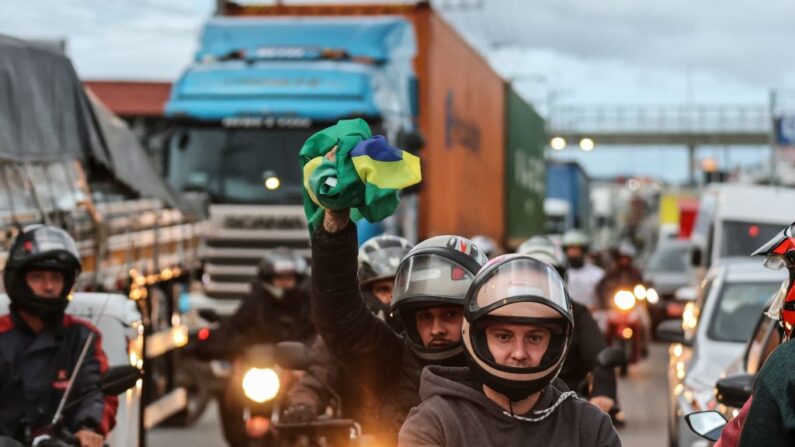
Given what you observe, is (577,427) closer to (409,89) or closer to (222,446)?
(222,446)

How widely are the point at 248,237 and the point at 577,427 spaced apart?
1252 centimetres

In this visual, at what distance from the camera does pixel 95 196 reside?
1244cm

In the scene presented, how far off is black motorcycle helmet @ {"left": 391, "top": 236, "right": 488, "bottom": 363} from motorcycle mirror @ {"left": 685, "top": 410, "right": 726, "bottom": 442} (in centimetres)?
95

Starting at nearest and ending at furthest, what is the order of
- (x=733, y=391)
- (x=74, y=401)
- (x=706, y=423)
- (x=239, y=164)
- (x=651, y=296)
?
(x=706, y=423)
(x=733, y=391)
(x=74, y=401)
(x=239, y=164)
(x=651, y=296)

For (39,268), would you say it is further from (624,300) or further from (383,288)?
(624,300)

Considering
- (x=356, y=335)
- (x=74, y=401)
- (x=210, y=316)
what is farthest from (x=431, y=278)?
(x=210, y=316)

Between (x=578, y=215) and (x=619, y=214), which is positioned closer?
(x=578, y=215)

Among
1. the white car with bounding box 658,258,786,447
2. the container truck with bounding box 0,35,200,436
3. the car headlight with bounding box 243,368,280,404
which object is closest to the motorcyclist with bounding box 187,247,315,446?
the container truck with bounding box 0,35,200,436

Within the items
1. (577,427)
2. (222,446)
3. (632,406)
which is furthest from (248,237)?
(577,427)

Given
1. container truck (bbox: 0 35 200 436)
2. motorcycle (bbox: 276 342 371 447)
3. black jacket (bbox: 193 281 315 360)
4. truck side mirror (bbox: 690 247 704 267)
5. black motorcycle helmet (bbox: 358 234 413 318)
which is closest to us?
motorcycle (bbox: 276 342 371 447)

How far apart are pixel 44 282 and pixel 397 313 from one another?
8.26 feet

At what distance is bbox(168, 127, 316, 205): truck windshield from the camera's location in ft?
53.6

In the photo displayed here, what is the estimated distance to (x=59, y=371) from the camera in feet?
24.0

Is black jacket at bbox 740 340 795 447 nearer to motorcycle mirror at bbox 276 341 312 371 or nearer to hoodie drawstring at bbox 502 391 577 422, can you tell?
hoodie drawstring at bbox 502 391 577 422
